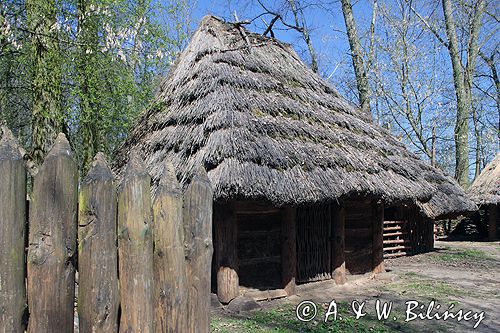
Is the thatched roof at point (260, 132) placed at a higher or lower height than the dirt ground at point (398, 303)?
higher

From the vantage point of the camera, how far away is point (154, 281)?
2301 millimetres

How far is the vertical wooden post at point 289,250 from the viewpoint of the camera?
809cm

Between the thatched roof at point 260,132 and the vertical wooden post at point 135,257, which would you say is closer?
the vertical wooden post at point 135,257

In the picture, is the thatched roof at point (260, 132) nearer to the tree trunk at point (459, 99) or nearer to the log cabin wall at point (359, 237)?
the log cabin wall at point (359, 237)

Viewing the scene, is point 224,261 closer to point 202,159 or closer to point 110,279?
point 202,159

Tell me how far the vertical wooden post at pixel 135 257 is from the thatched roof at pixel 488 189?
61.1ft

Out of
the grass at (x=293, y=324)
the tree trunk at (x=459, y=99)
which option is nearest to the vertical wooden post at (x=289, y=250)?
the grass at (x=293, y=324)

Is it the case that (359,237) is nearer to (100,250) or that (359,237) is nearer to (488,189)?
(100,250)

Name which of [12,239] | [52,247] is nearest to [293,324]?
[52,247]

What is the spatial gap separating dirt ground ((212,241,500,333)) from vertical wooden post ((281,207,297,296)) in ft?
0.88

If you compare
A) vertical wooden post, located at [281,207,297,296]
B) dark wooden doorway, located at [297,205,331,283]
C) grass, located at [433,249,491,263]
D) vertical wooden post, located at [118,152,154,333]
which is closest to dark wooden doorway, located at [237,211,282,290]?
vertical wooden post, located at [281,207,297,296]

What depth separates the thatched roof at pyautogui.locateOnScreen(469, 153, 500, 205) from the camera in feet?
59.2

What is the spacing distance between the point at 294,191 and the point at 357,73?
39.1 ft

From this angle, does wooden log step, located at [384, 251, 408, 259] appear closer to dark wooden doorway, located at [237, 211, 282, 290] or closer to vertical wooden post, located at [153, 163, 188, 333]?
dark wooden doorway, located at [237, 211, 282, 290]
